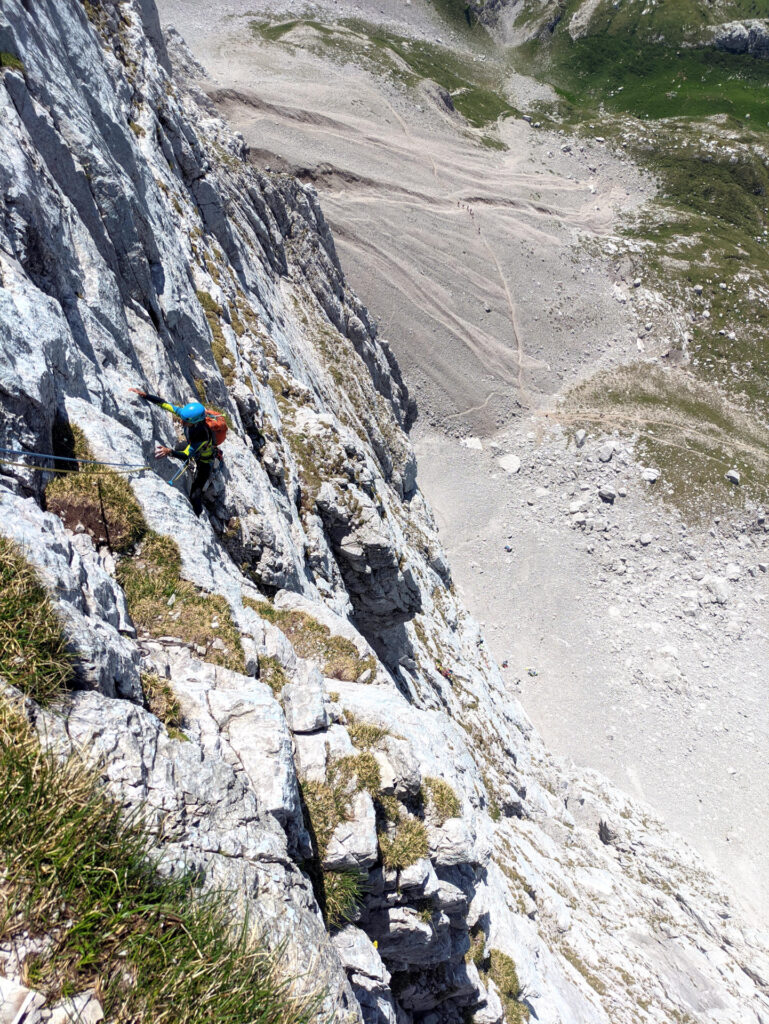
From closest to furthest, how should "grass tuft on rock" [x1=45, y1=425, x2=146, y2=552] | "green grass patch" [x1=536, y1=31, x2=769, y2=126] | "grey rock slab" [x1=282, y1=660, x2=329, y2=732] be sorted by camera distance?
1. "grass tuft on rock" [x1=45, y1=425, x2=146, y2=552]
2. "grey rock slab" [x1=282, y1=660, x2=329, y2=732]
3. "green grass patch" [x1=536, y1=31, x2=769, y2=126]

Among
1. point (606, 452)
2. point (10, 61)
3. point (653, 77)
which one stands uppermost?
point (653, 77)

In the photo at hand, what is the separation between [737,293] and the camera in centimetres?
5809

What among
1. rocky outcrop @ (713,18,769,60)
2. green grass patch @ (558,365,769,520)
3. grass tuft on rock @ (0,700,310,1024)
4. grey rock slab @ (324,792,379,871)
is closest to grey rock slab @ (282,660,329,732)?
grey rock slab @ (324,792,379,871)

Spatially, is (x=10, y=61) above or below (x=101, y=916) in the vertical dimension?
above

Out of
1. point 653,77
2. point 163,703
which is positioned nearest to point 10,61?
point 163,703

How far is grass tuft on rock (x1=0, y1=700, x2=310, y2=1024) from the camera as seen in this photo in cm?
341

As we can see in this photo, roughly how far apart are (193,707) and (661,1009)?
24420mm

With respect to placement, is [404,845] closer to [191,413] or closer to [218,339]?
[191,413]

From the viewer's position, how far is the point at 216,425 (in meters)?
11.3

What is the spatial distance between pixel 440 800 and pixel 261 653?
464cm

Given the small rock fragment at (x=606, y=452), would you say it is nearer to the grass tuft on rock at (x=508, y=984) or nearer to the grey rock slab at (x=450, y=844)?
the grass tuft on rock at (x=508, y=984)

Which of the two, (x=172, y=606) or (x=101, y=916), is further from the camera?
(x=172, y=606)

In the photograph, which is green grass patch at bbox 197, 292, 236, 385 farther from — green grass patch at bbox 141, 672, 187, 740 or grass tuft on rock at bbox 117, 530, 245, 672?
green grass patch at bbox 141, 672, 187, 740

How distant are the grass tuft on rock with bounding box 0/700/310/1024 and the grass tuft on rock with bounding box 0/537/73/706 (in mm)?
576
